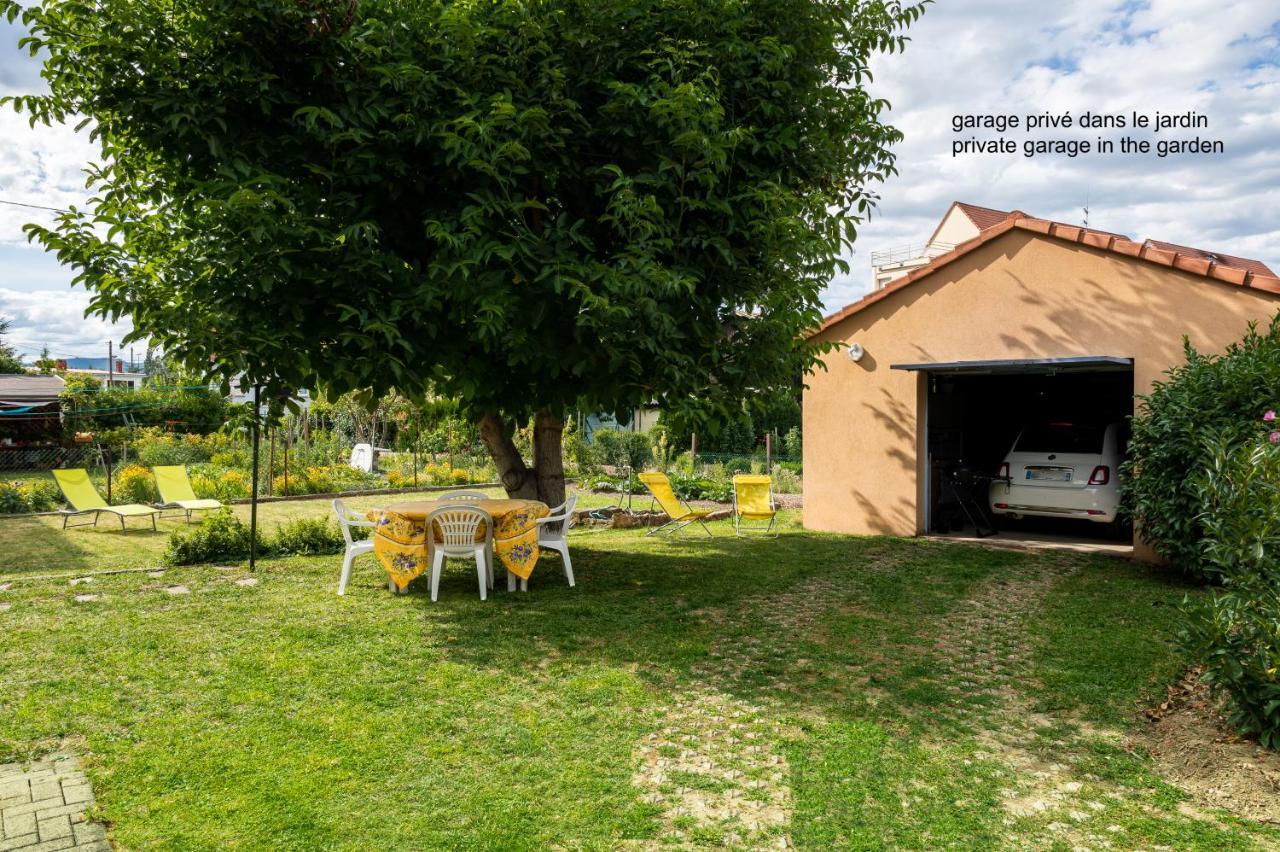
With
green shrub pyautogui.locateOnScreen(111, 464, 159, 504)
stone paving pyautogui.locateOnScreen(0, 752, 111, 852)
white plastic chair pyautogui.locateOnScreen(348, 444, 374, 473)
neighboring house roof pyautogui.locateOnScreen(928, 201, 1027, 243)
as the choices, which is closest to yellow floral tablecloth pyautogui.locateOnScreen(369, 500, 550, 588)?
stone paving pyautogui.locateOnScreen(0, 752, 111, 852)

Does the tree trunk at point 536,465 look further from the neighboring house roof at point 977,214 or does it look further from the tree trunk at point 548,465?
the neighboring house roof at point 977,214

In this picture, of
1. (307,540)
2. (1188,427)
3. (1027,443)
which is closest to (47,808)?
(307,540)

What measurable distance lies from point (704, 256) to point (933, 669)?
3873mm

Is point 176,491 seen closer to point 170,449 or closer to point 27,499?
point 27,499

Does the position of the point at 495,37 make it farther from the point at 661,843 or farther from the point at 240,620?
the point at 661,843

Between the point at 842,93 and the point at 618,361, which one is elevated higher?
the point at 842,93

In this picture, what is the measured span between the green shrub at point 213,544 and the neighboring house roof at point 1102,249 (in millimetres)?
7494

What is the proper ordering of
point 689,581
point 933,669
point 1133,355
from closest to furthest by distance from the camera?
point 933,669, point 689,581, point 1133,355

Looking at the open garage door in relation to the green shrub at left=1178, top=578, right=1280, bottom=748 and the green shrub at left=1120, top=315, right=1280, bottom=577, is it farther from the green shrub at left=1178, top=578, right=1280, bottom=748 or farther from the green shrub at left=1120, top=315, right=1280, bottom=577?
the green shrub at left=1178, top=578, right=1280, bottom=748

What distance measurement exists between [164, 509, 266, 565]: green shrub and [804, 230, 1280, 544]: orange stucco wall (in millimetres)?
7937

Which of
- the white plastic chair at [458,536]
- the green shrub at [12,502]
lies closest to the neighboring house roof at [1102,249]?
the white plastic chair at [458,536]

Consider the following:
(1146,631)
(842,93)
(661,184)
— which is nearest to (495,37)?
(661,184)

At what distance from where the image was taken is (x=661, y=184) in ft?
21.8

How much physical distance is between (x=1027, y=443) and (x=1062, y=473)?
0.81m
